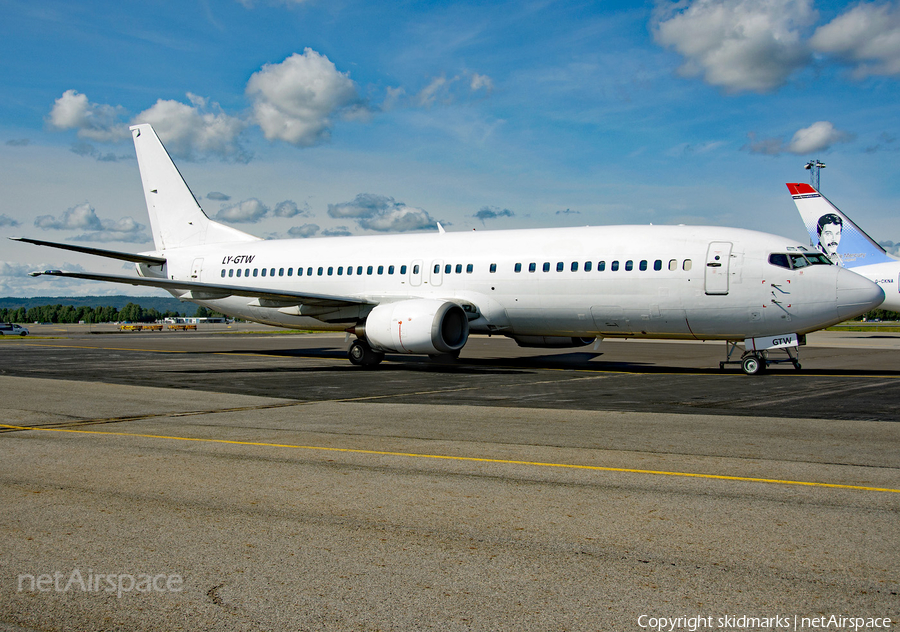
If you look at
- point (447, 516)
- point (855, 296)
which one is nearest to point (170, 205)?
point (855, 296)

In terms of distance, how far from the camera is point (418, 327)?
810 inches

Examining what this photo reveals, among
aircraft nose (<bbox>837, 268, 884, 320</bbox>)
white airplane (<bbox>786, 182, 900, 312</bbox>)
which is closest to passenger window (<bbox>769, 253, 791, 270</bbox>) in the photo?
aircraft nose (<bbox>837, 268, 884, 320</bbox>)

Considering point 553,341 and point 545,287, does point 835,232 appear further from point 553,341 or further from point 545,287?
point 545,287

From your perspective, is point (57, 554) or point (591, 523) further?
point (591, 523)

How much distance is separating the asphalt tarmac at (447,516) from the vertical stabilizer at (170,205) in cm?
1924

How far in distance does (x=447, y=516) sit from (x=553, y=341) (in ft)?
59.7

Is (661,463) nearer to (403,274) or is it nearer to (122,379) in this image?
(122,379)

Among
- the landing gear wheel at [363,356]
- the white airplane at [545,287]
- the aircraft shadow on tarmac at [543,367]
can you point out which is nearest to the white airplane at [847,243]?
the aircraft shadow on tarmac at [543,367]

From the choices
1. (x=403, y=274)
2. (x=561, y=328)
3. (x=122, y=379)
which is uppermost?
(x=403, y=274)

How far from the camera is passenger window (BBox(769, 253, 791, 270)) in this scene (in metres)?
18.4

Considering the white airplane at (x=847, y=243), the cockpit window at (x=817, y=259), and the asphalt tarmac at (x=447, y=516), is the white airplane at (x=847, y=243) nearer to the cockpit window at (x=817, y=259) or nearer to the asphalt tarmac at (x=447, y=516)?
the cockpit window at (x=817, y=259)

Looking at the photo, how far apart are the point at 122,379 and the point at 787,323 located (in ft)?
58.0

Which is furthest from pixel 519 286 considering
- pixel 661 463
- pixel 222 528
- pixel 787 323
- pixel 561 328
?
pixel 222 528

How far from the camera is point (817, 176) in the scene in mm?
61438
